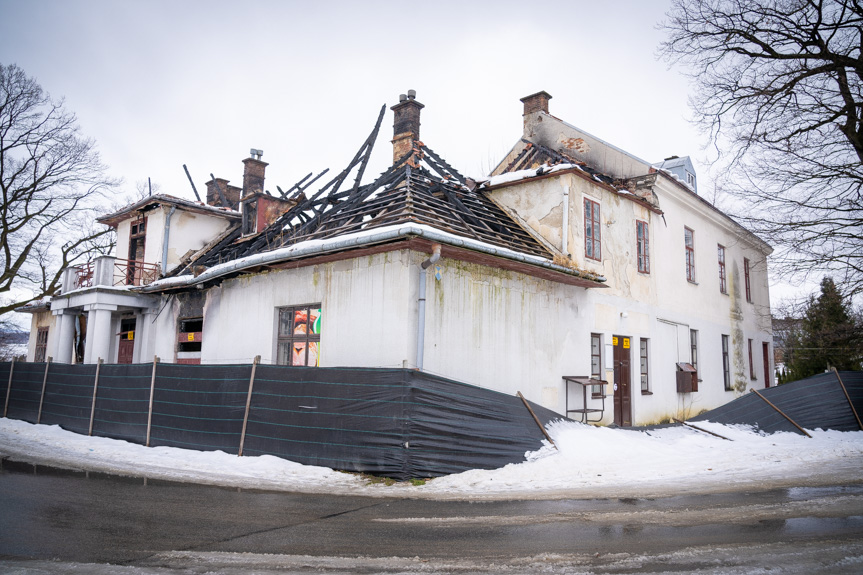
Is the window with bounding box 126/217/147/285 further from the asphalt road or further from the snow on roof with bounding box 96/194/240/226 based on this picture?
the asphalt road

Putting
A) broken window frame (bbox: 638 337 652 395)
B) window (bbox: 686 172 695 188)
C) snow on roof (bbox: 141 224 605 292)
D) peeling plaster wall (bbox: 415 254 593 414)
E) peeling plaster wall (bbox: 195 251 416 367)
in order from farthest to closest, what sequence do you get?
1. window (bbox: 686 172 695 188)
2. broken window frame (bbox: 638 337 652 395)
3. peeling plaster wall (bbox: 415 254 593 414)
4. peeling plaster wall (bbox: 195 251 416 367)
5. snow on roof (bbox: 141 224 605 292)

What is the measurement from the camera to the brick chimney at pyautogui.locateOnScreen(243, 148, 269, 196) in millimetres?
21266

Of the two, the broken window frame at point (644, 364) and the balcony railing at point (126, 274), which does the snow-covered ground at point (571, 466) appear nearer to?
the broken window frame at point (644, 364)

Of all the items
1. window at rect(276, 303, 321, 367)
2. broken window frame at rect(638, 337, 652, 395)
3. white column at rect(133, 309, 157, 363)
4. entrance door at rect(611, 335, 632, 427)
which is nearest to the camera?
window at rect(276, 303, 321, 367)

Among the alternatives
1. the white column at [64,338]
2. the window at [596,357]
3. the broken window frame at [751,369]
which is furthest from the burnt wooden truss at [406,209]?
the broken window frame at [751,369]

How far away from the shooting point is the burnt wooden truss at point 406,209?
1188 centimetres

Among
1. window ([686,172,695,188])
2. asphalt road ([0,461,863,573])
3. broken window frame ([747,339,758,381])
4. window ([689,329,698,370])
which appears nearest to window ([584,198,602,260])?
window ([689,329,698,370])

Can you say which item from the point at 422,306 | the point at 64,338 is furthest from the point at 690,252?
the point at 64,338

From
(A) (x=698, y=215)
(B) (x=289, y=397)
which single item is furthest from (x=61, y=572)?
(A) (x=698, y=215)

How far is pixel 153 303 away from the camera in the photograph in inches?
691

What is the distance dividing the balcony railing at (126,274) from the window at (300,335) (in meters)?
7.50

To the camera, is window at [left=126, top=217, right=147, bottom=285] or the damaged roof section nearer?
→ the damaged roof section

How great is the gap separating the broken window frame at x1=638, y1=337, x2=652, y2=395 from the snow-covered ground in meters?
3.22

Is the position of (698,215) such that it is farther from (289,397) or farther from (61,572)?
(61,572)
